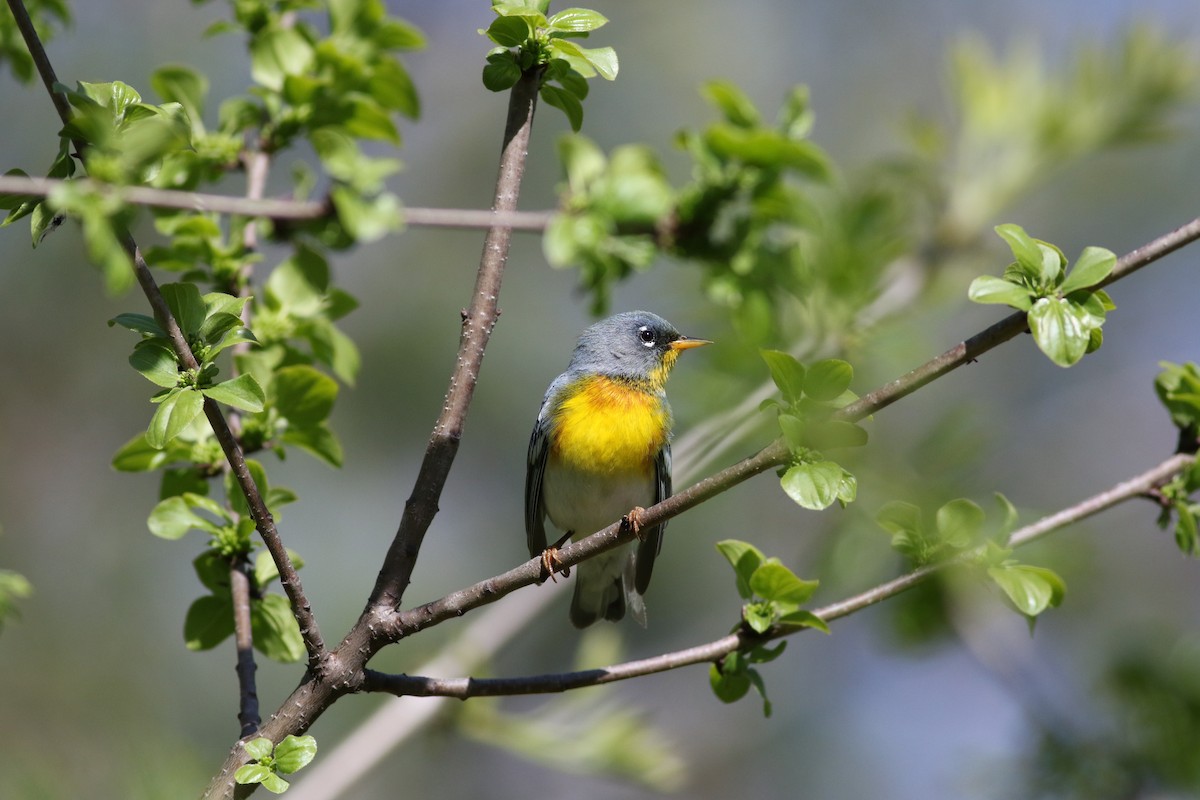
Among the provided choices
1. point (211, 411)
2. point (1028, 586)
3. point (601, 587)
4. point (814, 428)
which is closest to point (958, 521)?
point (1028, 586)

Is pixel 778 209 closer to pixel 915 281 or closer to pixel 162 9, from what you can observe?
pixel 915 281

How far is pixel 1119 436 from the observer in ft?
29.0

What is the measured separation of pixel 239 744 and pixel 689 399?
250cm

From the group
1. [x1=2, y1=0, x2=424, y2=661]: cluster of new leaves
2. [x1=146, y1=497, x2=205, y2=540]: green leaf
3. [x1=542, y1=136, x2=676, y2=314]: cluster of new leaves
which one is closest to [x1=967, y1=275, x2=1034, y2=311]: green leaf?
[x1=2, y1=0, x2=424, y2=661]: cluster of new leaves

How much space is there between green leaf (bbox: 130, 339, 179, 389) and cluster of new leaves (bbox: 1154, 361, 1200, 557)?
8.32 feet

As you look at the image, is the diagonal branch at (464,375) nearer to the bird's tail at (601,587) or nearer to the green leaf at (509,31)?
the green leaf at (509,31)

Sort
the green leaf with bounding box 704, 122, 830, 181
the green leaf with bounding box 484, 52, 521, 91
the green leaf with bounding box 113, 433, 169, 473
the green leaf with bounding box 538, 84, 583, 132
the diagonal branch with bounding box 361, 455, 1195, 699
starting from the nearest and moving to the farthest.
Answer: the diagonal branch with bounding box 361, 455, 1195, 699, the green leaf with bounding box 484, 52, 521, 91, the green leaf with bounding box 538, 84, 583, 132, the green leaf with bounding box 113, 433, 169, 473, the green leaf with bounding box 704, 122, 830, 181

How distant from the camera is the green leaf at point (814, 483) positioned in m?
2.34

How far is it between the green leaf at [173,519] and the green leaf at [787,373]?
1591 mm

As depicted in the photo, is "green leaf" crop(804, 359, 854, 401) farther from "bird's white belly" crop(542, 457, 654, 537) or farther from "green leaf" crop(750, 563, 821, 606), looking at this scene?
"bird's white belly" crop(542, 457, 654, 537)

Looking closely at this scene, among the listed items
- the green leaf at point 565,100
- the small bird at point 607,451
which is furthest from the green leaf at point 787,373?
the small bird at point 607,451

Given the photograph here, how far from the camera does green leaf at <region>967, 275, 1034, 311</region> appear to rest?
2287 millimetres

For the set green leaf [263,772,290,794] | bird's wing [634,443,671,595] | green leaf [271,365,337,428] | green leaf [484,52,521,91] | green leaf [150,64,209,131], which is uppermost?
Result: green leaf [150,64,209,131]

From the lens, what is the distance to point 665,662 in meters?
2.67
